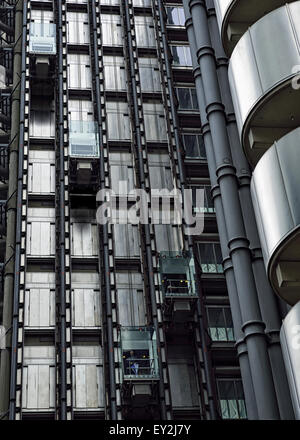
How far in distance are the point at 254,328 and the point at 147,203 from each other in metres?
23.6

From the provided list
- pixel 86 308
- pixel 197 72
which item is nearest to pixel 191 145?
pixel 86 308

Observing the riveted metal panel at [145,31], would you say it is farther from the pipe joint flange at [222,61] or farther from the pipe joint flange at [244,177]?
the pipe joint flange at [244,177]

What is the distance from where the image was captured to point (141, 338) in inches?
1474

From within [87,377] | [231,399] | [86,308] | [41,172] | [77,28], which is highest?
[77,28]

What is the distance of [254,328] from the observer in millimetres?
21625

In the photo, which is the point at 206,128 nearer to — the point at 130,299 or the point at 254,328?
the point at 254,328

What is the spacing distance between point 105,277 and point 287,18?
22.1m

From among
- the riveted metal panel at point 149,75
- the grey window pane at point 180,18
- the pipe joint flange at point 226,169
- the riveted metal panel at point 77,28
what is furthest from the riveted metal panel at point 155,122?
the pipe joint flange at point 226,169

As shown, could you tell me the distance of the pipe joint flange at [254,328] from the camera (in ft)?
70.7

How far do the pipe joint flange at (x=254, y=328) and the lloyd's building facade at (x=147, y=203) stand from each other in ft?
0.14

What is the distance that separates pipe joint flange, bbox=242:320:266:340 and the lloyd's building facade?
42mm

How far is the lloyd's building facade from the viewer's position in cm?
2169

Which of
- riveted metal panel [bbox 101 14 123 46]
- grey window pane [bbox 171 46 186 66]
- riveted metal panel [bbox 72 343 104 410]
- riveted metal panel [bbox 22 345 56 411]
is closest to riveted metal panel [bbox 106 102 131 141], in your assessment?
grey window pane [bbox 171 46 186 66]

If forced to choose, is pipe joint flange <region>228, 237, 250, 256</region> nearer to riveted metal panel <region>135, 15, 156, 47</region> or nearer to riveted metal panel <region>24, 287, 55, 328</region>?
riveted metal panel <region>24, 287, 55, 328</region>
